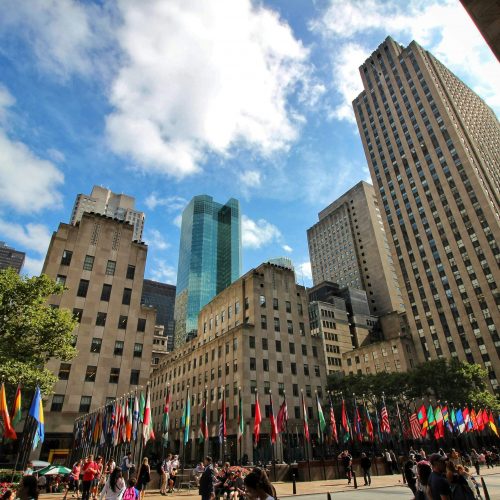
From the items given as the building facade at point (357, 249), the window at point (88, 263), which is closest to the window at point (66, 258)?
the window at point (88, 263)

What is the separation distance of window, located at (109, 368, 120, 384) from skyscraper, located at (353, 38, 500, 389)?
72768 mm

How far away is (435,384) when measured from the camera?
177 ft

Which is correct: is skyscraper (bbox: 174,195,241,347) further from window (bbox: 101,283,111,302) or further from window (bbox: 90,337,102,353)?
window (bbox: 90,337,102,353)

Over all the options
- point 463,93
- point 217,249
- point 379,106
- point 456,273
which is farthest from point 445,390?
point 217,249

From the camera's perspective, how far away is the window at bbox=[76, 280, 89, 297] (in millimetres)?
43969

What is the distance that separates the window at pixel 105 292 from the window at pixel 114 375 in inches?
341

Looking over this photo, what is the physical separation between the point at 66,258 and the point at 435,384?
55014 mm

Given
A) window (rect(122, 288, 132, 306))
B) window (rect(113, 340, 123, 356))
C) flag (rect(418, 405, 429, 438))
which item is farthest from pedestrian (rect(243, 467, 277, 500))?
window (rect(122, 288, 132, 306))

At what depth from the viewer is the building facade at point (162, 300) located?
180 metres

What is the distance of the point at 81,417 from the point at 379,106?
398 ft

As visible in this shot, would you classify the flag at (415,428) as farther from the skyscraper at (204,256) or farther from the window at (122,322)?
the skyscraper at (204,256)

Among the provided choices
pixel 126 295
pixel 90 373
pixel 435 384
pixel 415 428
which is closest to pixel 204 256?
pixel 126 295

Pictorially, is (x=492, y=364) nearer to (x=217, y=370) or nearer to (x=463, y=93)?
(x=217, y=370)

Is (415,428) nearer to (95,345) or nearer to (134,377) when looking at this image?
(134,377)
